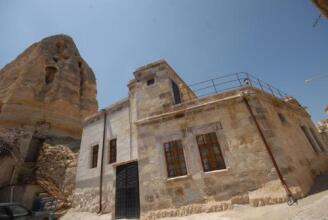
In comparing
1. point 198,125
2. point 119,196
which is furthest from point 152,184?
point 198,125

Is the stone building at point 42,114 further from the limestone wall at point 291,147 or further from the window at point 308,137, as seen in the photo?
the window at point 308,137

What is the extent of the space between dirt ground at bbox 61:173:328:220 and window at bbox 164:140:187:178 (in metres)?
1.89

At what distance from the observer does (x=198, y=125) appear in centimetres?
895

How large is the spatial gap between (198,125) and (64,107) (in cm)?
2118

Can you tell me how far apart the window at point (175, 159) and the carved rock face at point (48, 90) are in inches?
710

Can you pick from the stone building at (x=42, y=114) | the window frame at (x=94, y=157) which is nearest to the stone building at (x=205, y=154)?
the window frame at (x=94, y=157)

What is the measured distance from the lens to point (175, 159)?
8898 millimetres

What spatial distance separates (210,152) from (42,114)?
22.0 meters

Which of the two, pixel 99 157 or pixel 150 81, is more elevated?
pixel 150 81

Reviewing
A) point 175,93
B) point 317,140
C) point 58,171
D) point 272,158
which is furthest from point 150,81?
point 317,140

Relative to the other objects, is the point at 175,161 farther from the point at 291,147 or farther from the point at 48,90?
the point at 48,90

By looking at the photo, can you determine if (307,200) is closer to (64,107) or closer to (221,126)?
(221,126)

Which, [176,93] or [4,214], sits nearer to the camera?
[4,214]

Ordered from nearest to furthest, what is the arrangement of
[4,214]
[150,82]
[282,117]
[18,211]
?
[4,214] → [18,211] → [282,117] → [150,82]
